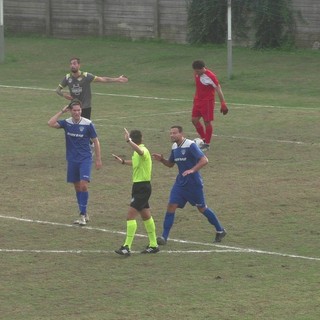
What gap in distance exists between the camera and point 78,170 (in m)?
19.9

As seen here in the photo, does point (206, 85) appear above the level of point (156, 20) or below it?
below

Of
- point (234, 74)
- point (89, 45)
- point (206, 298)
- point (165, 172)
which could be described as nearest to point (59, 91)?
point (165, 172)

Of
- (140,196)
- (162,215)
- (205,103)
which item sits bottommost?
(162,215)

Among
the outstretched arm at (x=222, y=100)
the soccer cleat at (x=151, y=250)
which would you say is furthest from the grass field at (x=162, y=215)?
the outstretched arm at (x=222, y=100)

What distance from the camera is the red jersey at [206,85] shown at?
27.5 m

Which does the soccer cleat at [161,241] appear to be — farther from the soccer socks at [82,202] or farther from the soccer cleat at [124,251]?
the soccer socks at [82,202]

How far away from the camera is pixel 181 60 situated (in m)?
47.7

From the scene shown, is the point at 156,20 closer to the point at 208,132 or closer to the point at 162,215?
the point at 208,132

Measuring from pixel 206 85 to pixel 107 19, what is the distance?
2683 centimetres

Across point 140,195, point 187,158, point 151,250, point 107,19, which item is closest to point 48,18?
point 107,19

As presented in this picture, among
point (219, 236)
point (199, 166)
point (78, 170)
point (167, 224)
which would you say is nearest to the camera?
point (199, 166)

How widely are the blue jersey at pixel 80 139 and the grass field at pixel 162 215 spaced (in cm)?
111

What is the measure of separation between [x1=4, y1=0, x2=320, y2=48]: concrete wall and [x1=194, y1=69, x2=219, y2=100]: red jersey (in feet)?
68.2

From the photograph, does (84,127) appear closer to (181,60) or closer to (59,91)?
(59,91)
